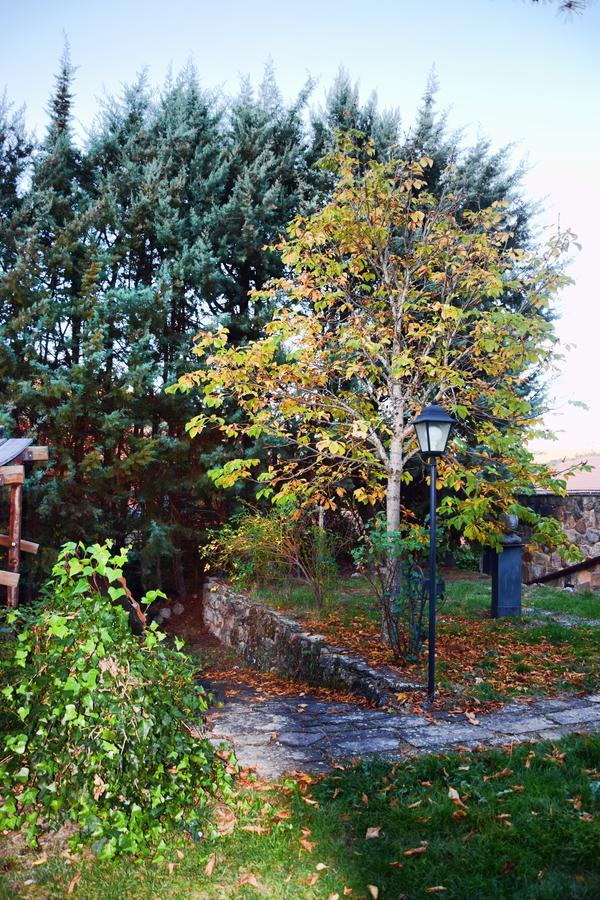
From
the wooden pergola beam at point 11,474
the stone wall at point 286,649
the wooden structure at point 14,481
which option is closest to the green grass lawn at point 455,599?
the stone wall at point 286,649

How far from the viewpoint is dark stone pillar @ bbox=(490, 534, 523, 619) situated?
23.2 ft

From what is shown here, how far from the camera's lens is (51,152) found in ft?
29.9

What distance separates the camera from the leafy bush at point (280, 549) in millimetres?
7562

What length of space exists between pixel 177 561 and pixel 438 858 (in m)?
8.01

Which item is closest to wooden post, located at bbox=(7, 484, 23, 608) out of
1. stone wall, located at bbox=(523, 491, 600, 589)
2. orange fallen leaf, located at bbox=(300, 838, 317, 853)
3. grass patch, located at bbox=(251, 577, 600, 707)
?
grass patch, located at bbox=(251, 577, 600, 707)

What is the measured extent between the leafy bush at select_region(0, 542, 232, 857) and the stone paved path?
84 centimetres

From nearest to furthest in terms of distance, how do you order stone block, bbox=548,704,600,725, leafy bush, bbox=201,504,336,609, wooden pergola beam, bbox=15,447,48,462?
1. stone block, bbox=548,704,600,725
2. wooden pergola beam, bbox=15,447,48,462
3. leafy bush, bbox=201,504,336,609

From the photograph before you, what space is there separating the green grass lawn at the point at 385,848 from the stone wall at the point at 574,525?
24.3 feet

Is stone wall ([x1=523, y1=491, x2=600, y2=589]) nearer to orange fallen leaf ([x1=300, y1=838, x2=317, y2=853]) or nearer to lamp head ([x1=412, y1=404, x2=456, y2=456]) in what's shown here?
lamp head ([x1=412, y1=404, x2=456, y2=456])

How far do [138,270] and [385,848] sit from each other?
29.9 feet

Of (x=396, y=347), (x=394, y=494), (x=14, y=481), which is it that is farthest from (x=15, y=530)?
(x=396, y=347)

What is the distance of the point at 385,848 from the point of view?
2.60 metres

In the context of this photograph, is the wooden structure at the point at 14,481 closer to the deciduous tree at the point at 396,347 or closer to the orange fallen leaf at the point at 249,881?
the deciduous tree at the point at 396,347

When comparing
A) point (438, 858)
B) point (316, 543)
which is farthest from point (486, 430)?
point (438, 858)
